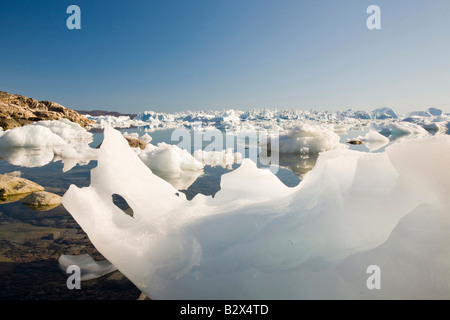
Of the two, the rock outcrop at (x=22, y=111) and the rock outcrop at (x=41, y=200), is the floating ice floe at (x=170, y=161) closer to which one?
the rock outcrop at (x=41, y=200)

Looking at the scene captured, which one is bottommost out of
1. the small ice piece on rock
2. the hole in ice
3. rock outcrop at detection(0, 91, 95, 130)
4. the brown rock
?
the small ice piece on rock

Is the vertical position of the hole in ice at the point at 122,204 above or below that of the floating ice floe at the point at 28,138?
below

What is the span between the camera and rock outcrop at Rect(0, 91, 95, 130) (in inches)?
773

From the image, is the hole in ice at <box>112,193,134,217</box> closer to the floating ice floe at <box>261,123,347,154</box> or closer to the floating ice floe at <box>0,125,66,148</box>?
the floating ice floe at <box>261,123,347,154</box>

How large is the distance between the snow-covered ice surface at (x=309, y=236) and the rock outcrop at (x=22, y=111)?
22.7m

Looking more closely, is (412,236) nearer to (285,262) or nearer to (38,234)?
(285,262)

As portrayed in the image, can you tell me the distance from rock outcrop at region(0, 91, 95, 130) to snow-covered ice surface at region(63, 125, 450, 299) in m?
22.7

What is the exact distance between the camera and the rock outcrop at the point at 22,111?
19.6 metres

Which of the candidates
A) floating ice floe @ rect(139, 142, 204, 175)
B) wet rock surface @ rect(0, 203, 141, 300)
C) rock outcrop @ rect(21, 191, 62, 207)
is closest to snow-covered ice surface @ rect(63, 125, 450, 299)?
wet rock surface @ rect(0, 203, 141, 300)

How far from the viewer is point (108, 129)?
2.11m

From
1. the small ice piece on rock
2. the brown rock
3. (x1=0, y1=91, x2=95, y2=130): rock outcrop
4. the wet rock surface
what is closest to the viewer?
the wet rock surface

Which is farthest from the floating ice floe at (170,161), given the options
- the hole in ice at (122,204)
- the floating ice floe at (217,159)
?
the hole in ice at (122,204)
